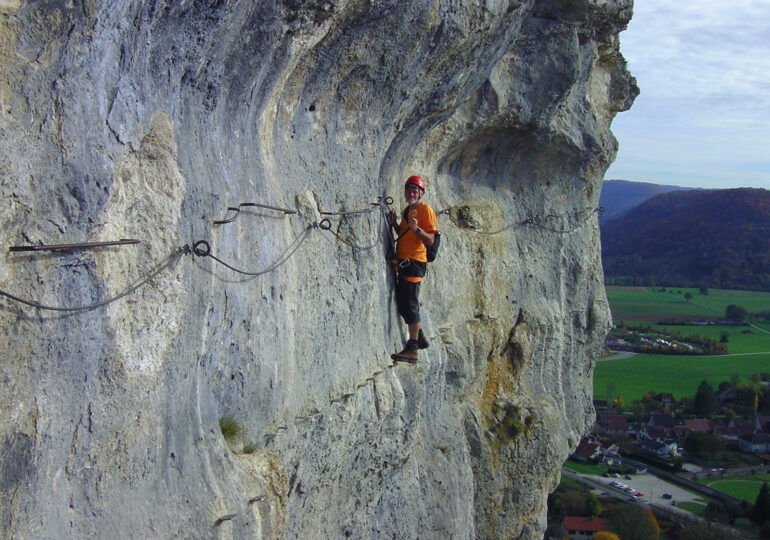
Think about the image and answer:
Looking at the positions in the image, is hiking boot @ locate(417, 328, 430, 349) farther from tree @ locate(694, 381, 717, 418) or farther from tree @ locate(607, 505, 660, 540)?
tree @ locate(694, 381, 717, 418)

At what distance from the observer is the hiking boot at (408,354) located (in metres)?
8.25

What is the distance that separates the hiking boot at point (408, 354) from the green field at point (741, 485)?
40.9 meters

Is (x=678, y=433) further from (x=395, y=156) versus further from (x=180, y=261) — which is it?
(x=180, y=261)

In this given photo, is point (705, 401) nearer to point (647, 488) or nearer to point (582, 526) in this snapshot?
point (647, 488)

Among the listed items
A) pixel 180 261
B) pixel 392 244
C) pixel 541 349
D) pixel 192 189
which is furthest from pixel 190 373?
pixel 541 349

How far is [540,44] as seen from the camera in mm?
10758

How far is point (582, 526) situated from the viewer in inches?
1516

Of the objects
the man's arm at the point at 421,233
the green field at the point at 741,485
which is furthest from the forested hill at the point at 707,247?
the man's arm at the point at 421,233

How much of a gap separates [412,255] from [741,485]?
Answer: 44.5 metres

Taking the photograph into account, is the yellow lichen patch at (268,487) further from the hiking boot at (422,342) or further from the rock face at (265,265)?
the hiking boot at (422,342)

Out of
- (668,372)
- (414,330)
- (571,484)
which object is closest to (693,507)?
(571,484)

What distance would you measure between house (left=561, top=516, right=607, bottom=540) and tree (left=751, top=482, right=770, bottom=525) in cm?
778

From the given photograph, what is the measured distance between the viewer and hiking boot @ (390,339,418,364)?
8.25m

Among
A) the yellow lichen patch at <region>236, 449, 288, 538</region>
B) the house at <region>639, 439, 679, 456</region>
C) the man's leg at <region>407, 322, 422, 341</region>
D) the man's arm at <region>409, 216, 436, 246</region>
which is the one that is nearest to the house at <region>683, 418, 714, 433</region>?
the house at <region>639, 439, 679, 456</region>
